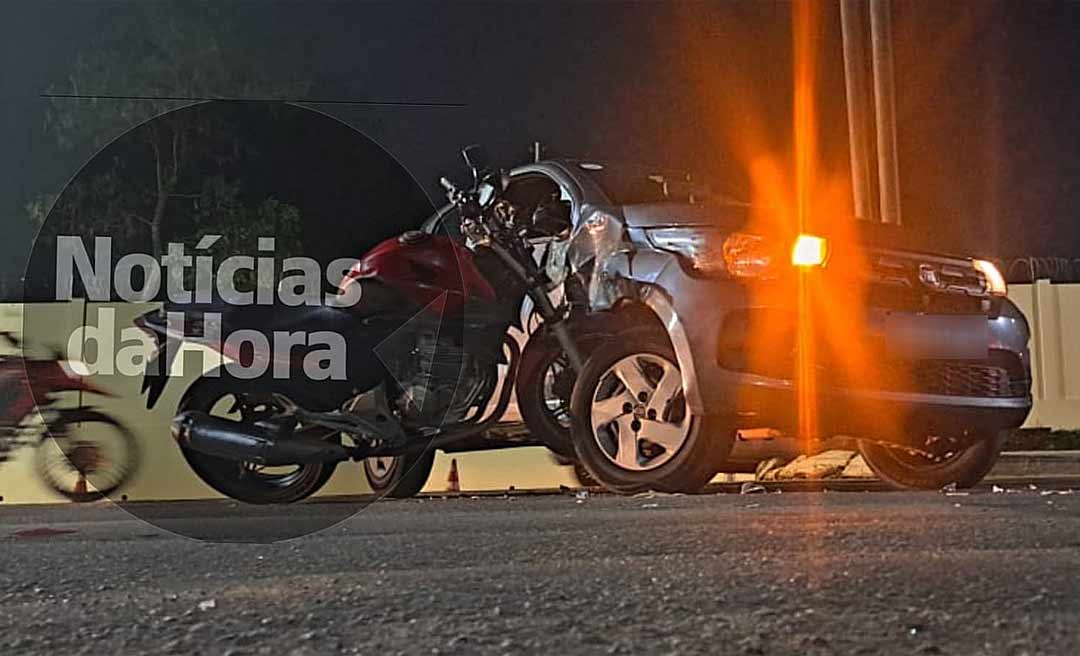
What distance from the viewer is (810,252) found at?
250 centimetres

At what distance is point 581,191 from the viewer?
293 centimetres

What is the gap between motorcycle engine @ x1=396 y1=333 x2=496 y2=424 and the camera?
2.83 meters

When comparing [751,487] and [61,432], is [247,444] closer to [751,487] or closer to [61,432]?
[751,487]

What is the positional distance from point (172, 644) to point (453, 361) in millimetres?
1852

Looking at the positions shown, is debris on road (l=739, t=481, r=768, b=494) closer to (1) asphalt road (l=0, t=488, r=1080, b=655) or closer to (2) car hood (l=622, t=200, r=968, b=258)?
(2) car hood (l=622, t=200, r=968, b=258)

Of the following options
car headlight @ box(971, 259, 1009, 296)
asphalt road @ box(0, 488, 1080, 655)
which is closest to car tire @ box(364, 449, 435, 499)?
Answer: asphalt road @ box(0, 488, 1080, 655)

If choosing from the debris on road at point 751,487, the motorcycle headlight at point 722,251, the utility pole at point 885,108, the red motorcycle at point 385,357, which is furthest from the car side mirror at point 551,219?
the utility pole at point 885,108

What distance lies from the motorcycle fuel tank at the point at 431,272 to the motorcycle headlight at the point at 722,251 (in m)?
0.48

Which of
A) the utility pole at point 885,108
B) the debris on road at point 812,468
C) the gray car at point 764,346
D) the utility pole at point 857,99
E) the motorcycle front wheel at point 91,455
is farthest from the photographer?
the utility pole at point 885,108

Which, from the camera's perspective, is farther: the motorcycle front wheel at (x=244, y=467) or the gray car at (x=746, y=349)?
the motorcycle front wheel at (x=244, y=467)

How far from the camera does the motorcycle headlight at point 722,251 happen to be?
2516 millimetres

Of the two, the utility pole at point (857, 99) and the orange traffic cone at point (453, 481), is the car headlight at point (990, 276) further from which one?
the orange traffic cone at point (453, 481)

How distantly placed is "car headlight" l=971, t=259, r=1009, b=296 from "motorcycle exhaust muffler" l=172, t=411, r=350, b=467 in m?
1.62

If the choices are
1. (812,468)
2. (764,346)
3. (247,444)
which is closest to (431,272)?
(247,444)
